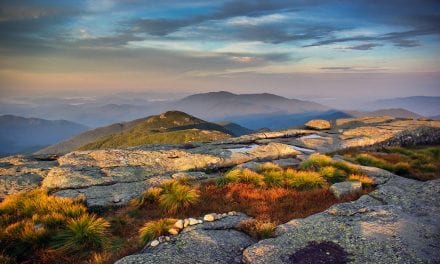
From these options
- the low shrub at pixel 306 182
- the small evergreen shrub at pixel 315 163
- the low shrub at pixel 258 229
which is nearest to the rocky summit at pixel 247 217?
the low shrub at pixel 258 229

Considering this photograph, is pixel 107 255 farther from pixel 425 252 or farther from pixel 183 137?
pixel 183 137

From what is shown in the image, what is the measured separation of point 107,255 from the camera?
Answer: 1169cm

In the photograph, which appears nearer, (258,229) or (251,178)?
(258,229)

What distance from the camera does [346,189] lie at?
17594 millimetres

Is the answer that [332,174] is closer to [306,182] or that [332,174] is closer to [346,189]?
[306,182]

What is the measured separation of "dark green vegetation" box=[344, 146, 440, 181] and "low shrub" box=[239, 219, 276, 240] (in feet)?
50.0

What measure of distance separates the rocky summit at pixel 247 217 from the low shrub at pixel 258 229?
0.78ft

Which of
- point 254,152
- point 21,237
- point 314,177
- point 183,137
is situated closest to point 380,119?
point 254,152

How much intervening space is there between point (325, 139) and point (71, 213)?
86.7 ft

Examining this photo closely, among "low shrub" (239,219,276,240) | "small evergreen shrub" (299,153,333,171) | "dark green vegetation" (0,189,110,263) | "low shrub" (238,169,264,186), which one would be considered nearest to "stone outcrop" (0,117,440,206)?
"small evergreen shrub" (299,153,333,171)

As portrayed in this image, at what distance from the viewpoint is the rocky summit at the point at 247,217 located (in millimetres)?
10406

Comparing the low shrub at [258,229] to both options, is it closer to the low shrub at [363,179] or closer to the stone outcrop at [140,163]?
the stone outcrop at [140,163]

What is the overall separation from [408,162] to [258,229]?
781 inches

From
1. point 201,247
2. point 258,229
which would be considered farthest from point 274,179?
point 201,247
